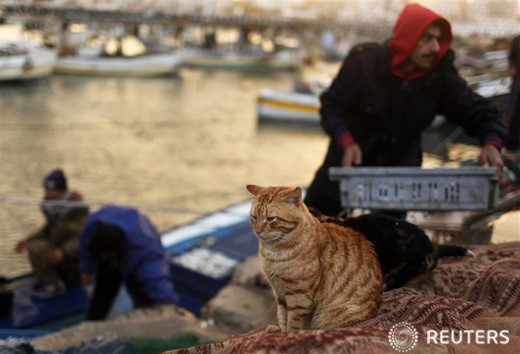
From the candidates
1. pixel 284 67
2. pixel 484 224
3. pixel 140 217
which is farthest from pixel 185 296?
pixel 284 67

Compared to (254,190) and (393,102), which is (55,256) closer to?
(393,102)

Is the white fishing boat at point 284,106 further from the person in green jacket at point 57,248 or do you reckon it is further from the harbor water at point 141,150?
the person in green jacket at point 57,248

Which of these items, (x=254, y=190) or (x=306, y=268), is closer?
(x=306, y=268)

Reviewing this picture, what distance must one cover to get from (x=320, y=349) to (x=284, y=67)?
44.5 meters

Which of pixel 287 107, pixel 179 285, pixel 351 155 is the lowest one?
pixel 287 107

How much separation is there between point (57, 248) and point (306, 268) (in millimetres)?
4042

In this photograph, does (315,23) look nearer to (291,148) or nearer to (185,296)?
(291,148)

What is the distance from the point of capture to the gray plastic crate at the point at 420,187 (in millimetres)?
3031

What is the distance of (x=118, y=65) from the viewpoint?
33906 millimetres

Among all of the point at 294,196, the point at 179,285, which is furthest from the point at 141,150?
the point at 294,196

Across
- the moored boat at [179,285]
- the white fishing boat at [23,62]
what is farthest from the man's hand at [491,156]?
the white fishing boat at [23,62]

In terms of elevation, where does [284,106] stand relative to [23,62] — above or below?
below

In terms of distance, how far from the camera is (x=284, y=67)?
45.3 metres

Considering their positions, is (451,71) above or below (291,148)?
above
